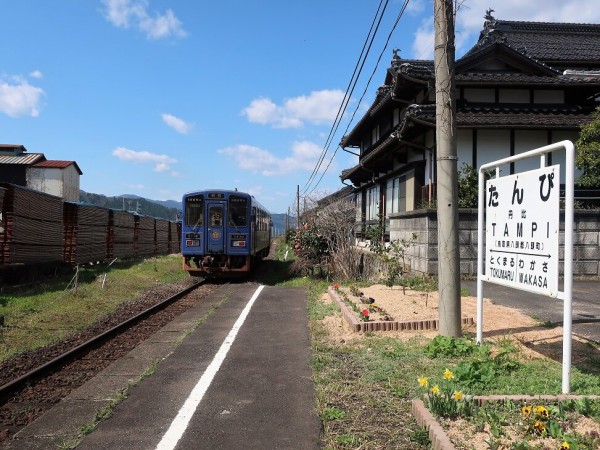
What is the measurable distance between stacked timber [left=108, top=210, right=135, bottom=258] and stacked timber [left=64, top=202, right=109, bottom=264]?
0.57 metres

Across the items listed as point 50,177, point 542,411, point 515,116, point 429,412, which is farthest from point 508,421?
point 50,177

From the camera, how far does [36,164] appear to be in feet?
138

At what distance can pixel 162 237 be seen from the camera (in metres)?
29.0

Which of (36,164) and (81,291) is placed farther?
(36,164)

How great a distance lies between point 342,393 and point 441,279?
7.19 ft

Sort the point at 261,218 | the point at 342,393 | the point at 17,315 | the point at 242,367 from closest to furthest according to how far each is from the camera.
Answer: the point at 342,393
the point at 242,367
the point at 17,315
the point at 261,218

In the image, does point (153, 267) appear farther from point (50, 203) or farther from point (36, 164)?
point (36, 164)

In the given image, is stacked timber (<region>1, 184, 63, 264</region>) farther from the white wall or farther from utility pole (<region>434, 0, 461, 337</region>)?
the white wall

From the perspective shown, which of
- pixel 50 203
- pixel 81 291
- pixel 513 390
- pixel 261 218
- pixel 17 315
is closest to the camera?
pixel 513 390

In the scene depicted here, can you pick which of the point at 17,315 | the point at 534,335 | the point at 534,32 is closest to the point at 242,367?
the point at 534,335

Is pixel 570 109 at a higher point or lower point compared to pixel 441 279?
higher

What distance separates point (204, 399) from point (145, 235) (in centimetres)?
2139

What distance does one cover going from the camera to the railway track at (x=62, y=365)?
4.79 meters

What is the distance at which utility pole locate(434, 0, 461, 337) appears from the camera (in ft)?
19.4
